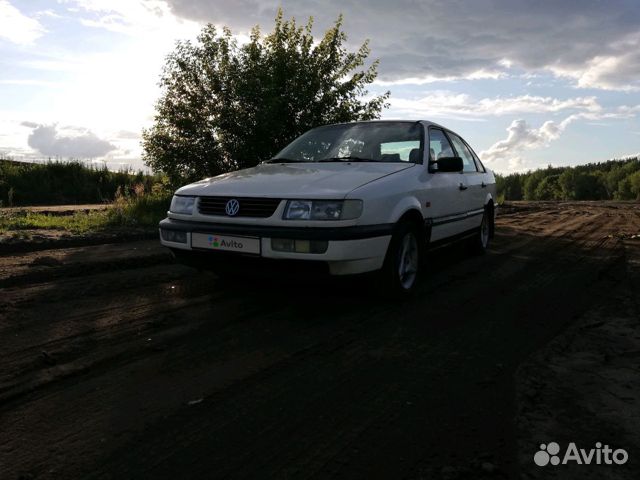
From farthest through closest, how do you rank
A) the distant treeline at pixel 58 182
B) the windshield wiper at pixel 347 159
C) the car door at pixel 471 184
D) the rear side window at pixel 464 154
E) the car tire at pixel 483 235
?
1. the distant treeline at pixel 58 182
2. the car tire at pixel 483 235
3. the rear side window at pixel 464 154
4. the car door at pixel 471 184
5. the windshield wiper at pixel 347 159

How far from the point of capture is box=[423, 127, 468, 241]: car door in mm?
5016

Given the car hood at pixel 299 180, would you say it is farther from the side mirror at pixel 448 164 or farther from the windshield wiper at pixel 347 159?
the side mirror at pixel 448 164

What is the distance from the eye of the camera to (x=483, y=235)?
7.32 m

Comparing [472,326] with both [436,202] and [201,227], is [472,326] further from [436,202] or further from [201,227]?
[201,227]

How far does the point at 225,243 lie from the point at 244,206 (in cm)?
33

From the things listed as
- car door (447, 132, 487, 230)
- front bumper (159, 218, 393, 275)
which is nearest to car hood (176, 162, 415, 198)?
front bumper (159, 218, 393, 275)

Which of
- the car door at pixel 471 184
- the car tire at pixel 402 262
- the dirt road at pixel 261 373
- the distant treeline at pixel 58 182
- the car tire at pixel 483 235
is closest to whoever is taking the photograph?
the dirt road at pixel 261 373

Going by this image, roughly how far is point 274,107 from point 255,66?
138 cm

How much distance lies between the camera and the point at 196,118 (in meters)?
11.8

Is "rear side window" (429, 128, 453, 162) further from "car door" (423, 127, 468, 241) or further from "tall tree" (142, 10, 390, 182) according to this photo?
"tall tree" (142, 10, 390, 182)

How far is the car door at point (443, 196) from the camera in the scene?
5.02 metres

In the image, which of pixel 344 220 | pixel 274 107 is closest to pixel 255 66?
pixel 274 107

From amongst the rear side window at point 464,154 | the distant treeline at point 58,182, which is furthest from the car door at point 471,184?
the distant treeline at point 58,182

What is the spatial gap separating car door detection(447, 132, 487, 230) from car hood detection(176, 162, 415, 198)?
176cm
